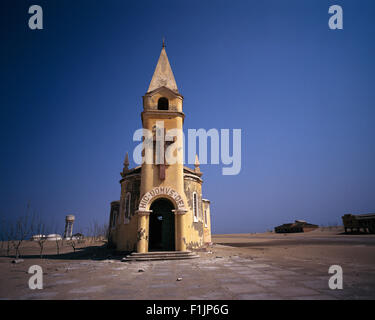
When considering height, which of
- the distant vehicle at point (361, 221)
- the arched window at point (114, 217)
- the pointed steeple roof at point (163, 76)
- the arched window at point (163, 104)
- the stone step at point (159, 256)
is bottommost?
the distant vehicle at point (361, 221)

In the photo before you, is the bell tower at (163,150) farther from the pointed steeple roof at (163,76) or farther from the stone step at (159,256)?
the stone step at (159,256)

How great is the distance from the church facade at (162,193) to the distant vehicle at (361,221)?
37.3 m

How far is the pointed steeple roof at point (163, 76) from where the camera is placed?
20609mm

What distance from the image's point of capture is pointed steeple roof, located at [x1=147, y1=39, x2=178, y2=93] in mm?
20609

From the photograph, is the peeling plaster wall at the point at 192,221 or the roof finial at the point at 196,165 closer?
the peeling plaster wall at the point at 192,221

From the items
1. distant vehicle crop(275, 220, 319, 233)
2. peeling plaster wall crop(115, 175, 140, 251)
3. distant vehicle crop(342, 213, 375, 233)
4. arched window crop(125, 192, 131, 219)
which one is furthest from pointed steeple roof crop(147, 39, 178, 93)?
distant vehicle crop(275, 220, 319, 233)

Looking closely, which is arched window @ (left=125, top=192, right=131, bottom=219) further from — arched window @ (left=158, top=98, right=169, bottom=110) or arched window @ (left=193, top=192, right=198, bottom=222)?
arched window @ (left=158, top=98, right=169, bottom=110)

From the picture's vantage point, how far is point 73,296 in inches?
240

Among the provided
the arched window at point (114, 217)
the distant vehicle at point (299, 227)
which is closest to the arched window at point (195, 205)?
the arched window at point (114, 217)

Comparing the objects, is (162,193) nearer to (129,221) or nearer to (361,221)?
(129,221)

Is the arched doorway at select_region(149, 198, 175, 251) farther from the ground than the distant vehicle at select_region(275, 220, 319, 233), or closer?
farther from the ground
